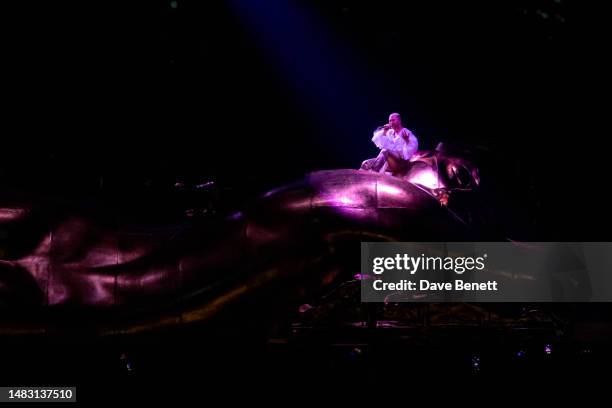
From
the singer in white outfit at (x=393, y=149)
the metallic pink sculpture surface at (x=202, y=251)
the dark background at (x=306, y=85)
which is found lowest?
the metallic pink sculpture surface at (x=202, y=251)

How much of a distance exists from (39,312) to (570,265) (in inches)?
173

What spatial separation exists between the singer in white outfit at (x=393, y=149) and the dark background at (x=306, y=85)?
6.36 ft

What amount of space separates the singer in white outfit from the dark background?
1.94 metres

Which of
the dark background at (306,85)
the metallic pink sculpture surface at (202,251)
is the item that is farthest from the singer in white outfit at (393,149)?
the dark background at (306,85)

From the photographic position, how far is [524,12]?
775 cm

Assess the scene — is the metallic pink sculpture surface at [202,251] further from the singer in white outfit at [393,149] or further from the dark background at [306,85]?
the dark background at [306,85]

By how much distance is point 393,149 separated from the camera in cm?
586

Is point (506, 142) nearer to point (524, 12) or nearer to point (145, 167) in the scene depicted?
point (524, 12)

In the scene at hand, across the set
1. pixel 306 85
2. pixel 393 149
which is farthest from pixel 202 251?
pixel 306 85

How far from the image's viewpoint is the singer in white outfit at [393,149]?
18.7ft

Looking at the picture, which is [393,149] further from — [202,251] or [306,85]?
[306,85]

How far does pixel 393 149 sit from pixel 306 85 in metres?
2.71

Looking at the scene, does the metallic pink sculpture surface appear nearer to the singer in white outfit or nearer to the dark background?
the singer in white outfit

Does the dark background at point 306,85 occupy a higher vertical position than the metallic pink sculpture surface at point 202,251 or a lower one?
higher
